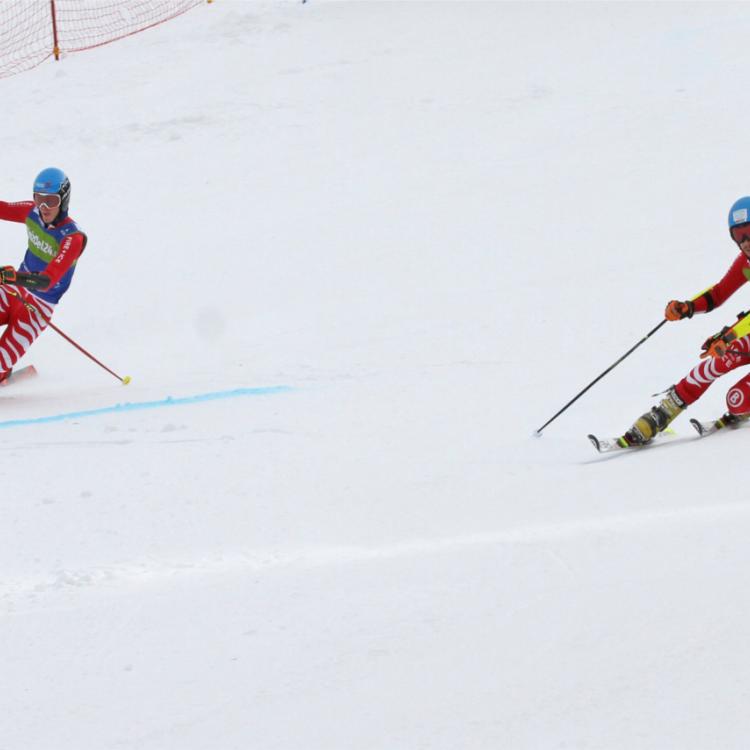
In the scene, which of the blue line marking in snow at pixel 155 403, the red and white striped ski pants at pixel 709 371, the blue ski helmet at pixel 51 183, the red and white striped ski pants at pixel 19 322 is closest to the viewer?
the red and white striped ski pants at pixel 709 371

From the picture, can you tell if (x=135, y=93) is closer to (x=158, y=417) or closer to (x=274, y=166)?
(x=274, y=166)

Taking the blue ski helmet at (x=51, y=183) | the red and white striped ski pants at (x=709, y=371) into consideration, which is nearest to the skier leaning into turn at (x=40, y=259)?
the blue ski helmet at (x=51, y=183)

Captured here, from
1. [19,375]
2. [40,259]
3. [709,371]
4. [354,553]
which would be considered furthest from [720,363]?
[19,375]

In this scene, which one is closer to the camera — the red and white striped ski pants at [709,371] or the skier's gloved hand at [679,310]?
the red and white striped ski pants at [709,371]

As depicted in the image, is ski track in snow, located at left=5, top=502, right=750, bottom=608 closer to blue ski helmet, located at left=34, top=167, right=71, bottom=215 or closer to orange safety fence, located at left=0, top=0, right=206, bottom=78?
blue ski helmet, located at left=34, top=167, right=71, bottom=215

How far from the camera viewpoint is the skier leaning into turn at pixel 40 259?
7.66 m

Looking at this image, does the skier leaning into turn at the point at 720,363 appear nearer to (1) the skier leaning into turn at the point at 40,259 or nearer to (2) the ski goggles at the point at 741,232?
(2) the ski goggles at the point at 741,232

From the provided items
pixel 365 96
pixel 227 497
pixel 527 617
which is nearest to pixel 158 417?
pixel 227 497

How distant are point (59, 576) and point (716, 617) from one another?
232 cm

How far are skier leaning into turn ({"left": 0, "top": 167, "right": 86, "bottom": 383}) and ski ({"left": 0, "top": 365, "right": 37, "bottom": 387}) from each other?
0.29 feet

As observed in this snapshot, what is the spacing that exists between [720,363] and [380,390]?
96.7 inches

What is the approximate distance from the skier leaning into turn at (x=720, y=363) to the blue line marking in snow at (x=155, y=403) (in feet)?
8.68

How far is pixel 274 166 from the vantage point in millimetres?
12609

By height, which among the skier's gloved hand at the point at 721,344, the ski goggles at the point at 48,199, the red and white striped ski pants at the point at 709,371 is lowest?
the red and white striped ski pants at the point at 709,371
